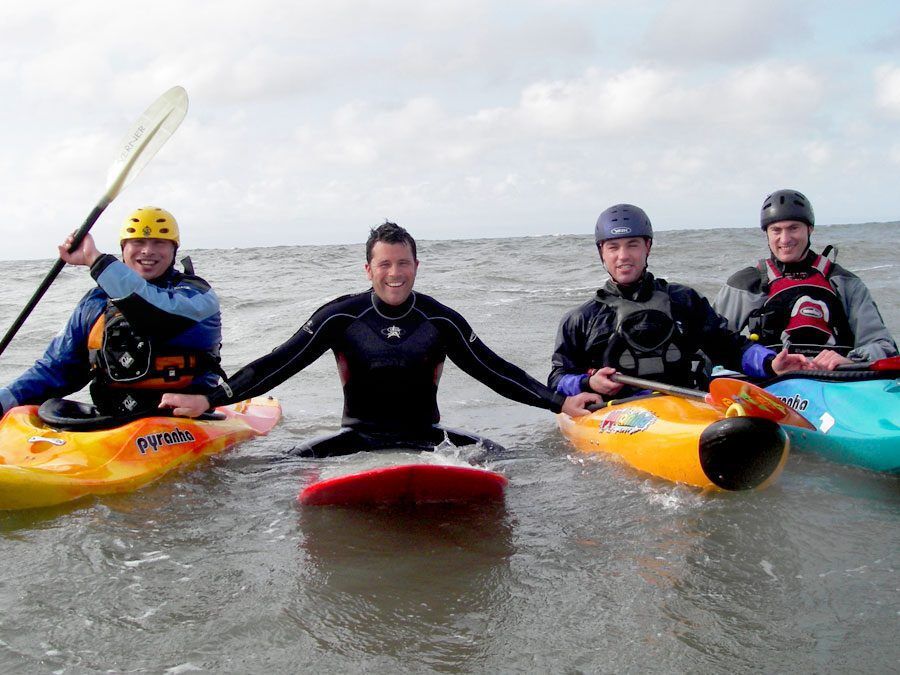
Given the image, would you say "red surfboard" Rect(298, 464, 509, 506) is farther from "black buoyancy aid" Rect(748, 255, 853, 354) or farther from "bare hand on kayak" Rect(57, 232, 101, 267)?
"black buoyancy aid" Rect(748, 255, 853, 354)

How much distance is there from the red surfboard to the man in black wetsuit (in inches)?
24.0

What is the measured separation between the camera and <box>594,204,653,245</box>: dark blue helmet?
16.9 ft

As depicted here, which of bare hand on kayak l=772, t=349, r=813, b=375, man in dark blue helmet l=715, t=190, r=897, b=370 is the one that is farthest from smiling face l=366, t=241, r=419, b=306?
man in dark blue helmet l=715, t=190, r=897, b=370

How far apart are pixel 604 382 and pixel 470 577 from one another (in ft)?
6.65

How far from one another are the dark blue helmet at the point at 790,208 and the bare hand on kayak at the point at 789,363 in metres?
1.10

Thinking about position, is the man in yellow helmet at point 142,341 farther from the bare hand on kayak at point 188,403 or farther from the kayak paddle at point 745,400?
the kayak paddle at point 745,400

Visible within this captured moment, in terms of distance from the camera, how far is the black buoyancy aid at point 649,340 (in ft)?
17.2

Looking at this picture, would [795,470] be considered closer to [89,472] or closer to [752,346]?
[752,346]

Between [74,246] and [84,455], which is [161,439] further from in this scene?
[74,246]

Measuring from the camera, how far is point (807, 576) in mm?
3266

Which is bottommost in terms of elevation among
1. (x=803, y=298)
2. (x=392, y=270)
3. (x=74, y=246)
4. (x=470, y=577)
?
(x=470, y=577)

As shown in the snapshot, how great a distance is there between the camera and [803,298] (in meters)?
5.80

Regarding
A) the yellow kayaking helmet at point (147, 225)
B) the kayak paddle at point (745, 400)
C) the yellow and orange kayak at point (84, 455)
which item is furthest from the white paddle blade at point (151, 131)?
the kayak paddle at point (745, 400)

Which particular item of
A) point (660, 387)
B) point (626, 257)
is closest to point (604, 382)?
point (660, 387)
